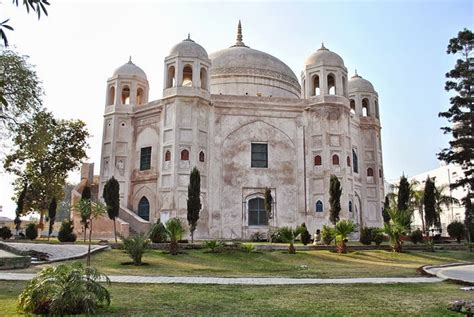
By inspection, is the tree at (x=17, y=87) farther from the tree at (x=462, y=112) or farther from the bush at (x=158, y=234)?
the tree at (x=462, y=112)

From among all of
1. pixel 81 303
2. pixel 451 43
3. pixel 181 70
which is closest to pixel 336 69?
pixel 451 43

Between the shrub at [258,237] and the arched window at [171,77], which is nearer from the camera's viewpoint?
the shrub at [258,237]

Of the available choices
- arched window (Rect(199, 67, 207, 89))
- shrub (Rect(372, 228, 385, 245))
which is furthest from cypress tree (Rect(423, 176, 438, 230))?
arched window (Rect(199, 67, 207, 89))

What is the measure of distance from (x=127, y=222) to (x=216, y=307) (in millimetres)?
22688

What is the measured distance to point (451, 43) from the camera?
27797 mm

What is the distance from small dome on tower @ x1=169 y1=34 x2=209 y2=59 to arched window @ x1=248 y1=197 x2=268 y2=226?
10.7 m

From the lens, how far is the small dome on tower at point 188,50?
104 feet

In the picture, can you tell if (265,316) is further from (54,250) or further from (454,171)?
(454,171)

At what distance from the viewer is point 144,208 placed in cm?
3117

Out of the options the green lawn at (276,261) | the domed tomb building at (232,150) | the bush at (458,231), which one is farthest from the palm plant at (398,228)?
the bush at (458,231)

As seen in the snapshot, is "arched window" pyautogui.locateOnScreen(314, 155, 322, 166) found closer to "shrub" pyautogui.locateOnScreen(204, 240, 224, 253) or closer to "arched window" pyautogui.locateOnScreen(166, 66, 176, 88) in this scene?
"arched window" pyautogui.locateOnScreen(166, 66, 176, 88)

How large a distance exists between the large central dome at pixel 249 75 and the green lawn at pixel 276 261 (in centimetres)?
1757


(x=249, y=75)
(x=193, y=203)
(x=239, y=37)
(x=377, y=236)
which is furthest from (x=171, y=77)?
(x=377, y=236)

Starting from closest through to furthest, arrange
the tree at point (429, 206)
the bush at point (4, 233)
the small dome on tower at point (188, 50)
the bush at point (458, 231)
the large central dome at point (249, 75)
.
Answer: the tree at point (429, 206) → the bush at point (4, 233) → the bush at point (458, 231) → the small dome on tower at point (188, 50) → the large central dome at point (249, 75)
